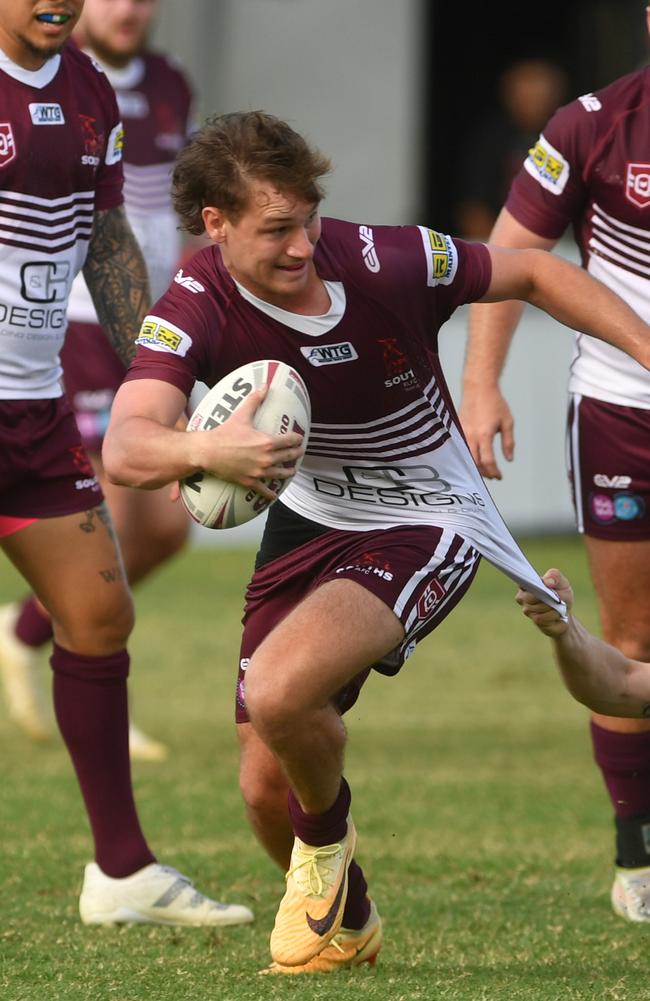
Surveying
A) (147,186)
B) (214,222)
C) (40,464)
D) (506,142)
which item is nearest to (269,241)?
(214,222)

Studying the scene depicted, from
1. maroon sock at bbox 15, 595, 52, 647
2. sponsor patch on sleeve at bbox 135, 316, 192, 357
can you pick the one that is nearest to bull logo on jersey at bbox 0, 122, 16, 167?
sponsor patch on sleeve at bbox 135, 316, 192, 357

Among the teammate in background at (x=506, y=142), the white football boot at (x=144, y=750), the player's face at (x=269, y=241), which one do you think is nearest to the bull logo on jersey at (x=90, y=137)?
the player's face at (x=269, y=241)

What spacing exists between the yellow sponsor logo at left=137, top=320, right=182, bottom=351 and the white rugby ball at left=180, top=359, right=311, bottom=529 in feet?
0.56

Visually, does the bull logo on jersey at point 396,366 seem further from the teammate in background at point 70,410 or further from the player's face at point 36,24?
the player's face at point 36,24

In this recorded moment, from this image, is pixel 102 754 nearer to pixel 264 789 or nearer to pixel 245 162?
pixel 264 789

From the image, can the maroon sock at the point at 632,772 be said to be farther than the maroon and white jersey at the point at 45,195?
Yes

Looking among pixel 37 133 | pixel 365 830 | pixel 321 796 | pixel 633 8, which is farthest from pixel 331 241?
pixel 633 8

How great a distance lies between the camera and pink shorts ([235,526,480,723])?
14.9 feet

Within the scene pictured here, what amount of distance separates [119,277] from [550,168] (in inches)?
51.1

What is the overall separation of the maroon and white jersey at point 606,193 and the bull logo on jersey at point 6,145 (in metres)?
1.49

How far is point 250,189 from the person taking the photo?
14.4 feet

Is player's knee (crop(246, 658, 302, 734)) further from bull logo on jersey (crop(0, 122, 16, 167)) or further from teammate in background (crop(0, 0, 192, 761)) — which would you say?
teammate in background (crop(0, 0, 192, 761))

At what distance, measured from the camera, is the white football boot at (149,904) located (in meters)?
5.32

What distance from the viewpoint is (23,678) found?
8070 millimetres
